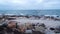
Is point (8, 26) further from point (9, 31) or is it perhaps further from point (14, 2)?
point (14, 2)

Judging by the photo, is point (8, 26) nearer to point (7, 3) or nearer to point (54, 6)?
point (7, 3)

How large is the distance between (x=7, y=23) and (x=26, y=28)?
292 millimetres

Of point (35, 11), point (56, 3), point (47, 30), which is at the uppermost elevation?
point (56, 3)

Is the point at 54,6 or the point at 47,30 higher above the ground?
the point at 54,6

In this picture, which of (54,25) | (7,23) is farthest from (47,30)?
(7,23)

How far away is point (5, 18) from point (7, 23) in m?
0.08

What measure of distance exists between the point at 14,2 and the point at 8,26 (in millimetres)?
371

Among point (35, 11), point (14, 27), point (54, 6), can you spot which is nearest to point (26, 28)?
point (14, 27)

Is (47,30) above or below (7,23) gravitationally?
below

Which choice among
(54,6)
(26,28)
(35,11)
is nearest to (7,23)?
(26,28)

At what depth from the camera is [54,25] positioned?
158 centimetres

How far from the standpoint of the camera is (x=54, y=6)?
159 cm

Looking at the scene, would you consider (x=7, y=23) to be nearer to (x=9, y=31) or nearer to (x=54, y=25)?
(x=9, y=31)

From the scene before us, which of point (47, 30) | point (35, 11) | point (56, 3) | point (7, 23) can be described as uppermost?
point (56, 3)
